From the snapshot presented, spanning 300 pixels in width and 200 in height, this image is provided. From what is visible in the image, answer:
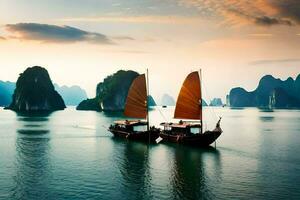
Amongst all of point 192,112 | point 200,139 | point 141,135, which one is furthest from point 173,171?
point 141,135

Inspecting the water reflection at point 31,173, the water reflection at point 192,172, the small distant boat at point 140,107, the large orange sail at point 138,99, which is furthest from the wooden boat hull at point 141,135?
the water reflection at point 31,173

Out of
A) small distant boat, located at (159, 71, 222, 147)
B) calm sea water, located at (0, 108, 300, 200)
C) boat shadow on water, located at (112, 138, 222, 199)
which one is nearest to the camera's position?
calm sea water, located at (0, 108, 300, 200)

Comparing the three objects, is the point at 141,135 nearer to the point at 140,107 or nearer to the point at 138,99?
the point at 140,107

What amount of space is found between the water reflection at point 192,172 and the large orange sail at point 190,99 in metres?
5.21

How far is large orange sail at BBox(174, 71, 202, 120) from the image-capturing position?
5305cm

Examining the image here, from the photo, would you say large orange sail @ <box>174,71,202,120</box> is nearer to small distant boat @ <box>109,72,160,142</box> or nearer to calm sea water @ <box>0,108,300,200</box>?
calm sea water @ <box>0,108,300,200</box>

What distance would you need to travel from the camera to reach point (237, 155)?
46.4m

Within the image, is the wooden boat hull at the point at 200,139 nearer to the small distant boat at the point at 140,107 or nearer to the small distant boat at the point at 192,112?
the small distant boat at the point at 192,112

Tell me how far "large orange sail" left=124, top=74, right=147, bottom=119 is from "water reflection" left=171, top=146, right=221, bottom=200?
9.54 meters

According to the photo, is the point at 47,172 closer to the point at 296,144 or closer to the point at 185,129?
the point at 185,129

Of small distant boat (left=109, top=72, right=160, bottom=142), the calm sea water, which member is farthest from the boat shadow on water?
small distant boat (left=109, top=72, right=160, bottom=142)

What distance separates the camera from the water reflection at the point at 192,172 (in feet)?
90.7

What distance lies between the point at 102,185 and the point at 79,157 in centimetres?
1522

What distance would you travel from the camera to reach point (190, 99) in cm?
5394
